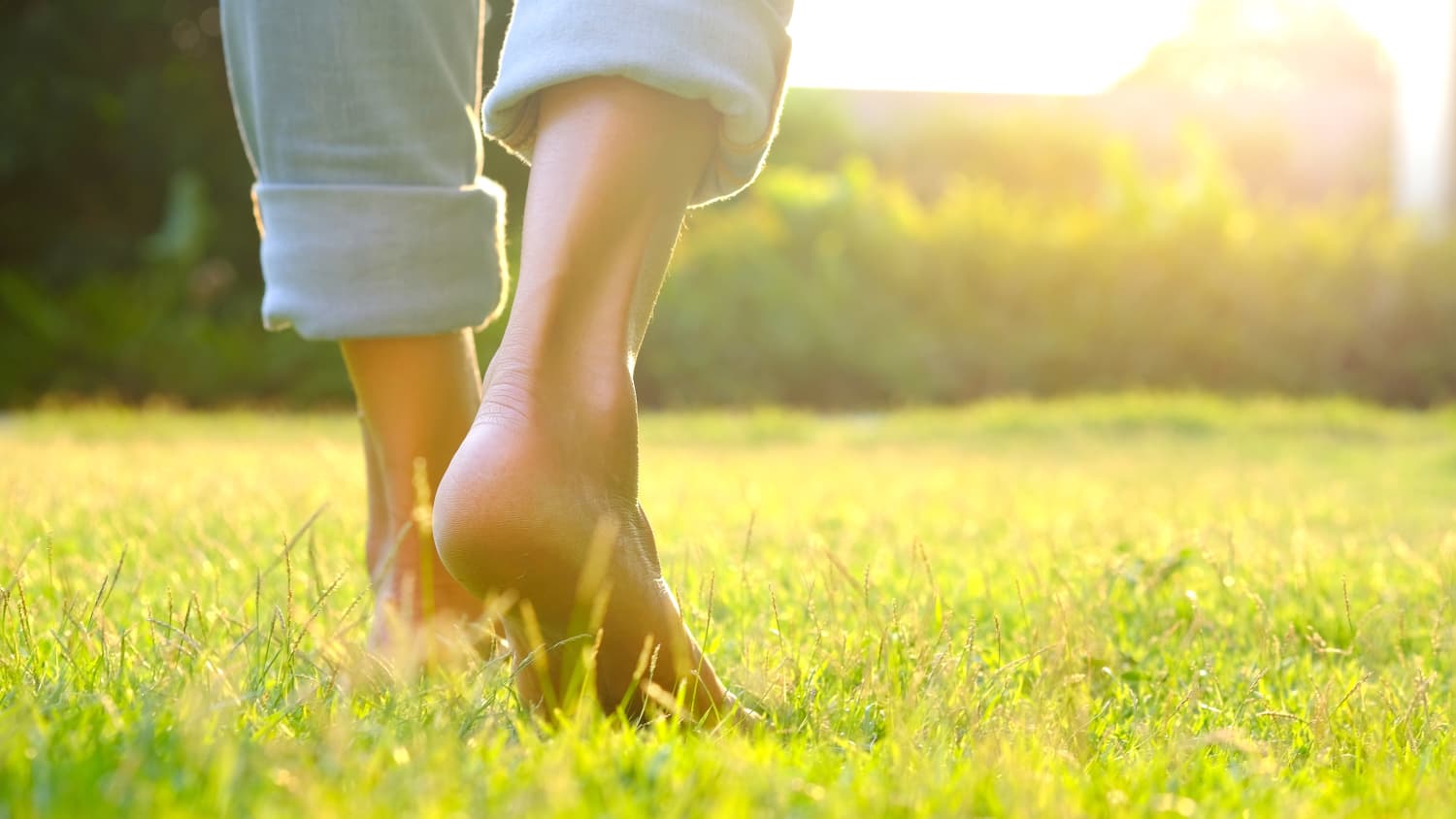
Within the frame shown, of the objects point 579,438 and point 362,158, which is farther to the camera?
point 362,158

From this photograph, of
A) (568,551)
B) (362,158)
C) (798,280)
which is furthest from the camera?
(798,280)

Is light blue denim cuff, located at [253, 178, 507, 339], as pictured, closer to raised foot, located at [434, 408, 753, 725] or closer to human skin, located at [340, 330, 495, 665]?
human skin, located at [340, 330, 495, 665]

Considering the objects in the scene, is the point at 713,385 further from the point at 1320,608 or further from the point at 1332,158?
the point at 1332,158

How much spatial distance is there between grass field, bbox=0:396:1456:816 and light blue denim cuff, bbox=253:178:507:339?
35 cm

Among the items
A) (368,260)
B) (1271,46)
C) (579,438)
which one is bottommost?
(579,438)

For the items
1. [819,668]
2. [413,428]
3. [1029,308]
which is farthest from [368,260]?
[1029,308]

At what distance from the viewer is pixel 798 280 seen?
1055 centimetres

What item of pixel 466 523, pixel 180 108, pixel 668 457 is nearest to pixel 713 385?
pixel 668 457

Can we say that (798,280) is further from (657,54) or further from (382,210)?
(657,54)

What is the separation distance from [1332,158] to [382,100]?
24.2 metres

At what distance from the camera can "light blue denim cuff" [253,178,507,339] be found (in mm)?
1705

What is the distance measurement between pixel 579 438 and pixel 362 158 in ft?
2.13

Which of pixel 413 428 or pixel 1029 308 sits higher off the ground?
pixel 413 428

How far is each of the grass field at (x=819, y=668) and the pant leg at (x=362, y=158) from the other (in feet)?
1.24
